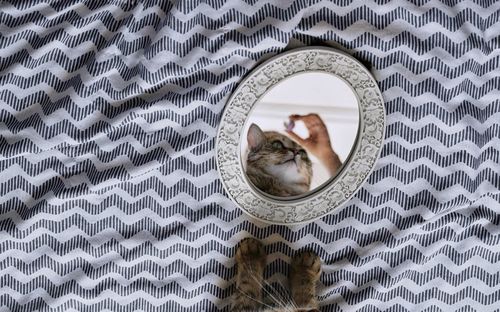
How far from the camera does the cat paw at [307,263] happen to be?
1.77 m

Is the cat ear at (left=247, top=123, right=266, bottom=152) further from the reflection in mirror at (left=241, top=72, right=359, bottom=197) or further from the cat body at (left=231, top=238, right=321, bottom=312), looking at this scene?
the cat body at (left=231, top=238, right=321, bottom=312)

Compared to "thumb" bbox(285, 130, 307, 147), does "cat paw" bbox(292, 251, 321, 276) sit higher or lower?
lower

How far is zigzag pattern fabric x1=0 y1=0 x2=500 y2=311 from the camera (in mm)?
1684

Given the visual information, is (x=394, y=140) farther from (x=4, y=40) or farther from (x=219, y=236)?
(x=4, y=40)

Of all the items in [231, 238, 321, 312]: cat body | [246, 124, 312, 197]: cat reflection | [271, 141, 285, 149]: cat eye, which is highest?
[271, 141, 285, 149]: cat eye

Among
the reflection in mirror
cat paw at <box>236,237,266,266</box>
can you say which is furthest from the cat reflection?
cat paw at <box>236,237,266,266</box>

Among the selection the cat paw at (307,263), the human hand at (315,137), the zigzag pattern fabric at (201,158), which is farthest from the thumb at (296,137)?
the cat paw at (307,263)

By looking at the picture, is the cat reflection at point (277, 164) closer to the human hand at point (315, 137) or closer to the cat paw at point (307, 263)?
the human hand at point (315, 137)

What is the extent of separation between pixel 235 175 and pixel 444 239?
0.54 meters

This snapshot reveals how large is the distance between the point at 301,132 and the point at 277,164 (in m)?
0.10

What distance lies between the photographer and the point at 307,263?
177cm

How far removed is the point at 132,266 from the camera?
1778mm

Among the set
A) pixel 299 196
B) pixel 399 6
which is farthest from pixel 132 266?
pixel 399 6

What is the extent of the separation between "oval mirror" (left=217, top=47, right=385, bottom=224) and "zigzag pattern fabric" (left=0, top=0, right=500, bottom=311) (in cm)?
4
